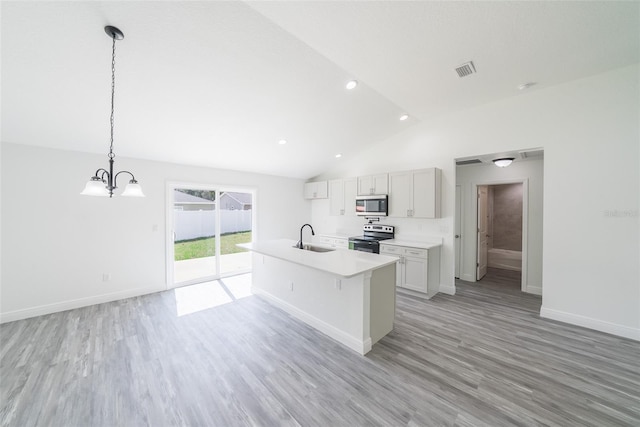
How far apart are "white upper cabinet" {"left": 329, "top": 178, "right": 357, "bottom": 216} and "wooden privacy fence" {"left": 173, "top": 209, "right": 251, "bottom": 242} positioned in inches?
85.0

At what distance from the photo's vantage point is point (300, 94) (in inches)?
118

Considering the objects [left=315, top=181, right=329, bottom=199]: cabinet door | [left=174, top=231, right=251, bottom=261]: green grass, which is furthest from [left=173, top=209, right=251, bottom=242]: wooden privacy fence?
[left=315, top=181, right=329, bottom=199]: cabinet door

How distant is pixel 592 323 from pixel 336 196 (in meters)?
4.48

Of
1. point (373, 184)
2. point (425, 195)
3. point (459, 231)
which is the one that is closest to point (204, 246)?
point (373, 184)

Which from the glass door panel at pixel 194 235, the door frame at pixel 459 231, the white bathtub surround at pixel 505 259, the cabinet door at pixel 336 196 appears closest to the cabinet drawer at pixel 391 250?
the cabinet door at pixel 336 196

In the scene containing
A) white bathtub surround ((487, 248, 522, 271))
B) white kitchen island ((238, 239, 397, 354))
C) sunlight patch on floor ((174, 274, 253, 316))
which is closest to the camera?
white kitchen island ((238, 239, 397, 354))

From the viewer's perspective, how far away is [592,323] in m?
2.83

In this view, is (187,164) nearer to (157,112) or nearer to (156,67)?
(157,112)

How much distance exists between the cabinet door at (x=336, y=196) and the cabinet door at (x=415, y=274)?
203 cm

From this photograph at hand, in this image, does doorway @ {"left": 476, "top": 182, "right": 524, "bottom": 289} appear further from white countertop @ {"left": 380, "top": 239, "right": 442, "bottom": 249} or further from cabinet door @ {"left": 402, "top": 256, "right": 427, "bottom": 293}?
cabinet door @ {"left": 402, "top": 256, "right": 427, "bottom": 293}

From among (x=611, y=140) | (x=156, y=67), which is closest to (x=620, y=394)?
(x=611, y=140)

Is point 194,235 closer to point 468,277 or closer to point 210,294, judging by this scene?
point 210,294

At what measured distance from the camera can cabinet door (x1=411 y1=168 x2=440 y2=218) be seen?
3972mm

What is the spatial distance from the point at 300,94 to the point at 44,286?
4543mm
